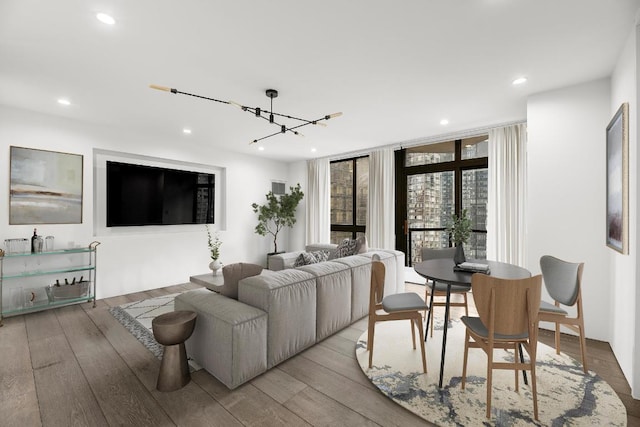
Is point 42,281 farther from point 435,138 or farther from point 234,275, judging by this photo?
point 435,138

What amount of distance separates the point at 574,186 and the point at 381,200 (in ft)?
10.1

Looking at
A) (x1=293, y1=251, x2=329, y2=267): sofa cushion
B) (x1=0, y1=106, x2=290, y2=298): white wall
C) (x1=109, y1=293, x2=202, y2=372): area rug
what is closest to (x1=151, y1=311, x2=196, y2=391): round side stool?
(x1=109, y1=293, x2=202, y2=372): area rug

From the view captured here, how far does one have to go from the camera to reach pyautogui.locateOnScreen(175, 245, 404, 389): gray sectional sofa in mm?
2078

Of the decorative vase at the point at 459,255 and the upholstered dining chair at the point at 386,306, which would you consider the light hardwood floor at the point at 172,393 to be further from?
the decorative vase at the point at 459,255

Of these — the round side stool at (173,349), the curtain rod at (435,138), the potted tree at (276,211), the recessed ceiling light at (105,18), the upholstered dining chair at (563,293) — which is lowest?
the round side stool at (173,349)

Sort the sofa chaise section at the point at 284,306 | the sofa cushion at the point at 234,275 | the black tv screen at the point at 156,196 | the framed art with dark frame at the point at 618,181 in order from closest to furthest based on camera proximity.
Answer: the framed art with dark frame at the point at 618,181
the sofa chaise section at the point at 284,306
the sofa cushion at the point at 234,275
the black tv screen at the point at 156,196

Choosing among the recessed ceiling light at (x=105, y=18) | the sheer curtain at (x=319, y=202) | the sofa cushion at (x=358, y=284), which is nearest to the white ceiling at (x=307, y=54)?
the recessed ceiling light at (x=105, y=18)

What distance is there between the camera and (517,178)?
4082 millimetres

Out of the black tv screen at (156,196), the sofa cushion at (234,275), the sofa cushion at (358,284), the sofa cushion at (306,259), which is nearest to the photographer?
the sofa cushion at (234,275)

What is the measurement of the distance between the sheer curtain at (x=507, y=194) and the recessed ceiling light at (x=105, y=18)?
15.4ft

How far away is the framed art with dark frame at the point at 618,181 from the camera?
2.17 metres

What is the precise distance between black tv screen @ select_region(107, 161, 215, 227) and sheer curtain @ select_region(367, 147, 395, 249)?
3.21 m

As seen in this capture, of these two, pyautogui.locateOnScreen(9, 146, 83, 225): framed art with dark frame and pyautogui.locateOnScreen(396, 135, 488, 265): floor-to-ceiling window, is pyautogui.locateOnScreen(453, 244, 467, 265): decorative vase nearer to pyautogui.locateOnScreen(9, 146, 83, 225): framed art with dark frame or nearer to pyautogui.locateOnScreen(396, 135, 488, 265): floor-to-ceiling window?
pyautogui.locateOnScreen(396, 135, 488, 265): floor-to-ceiling window

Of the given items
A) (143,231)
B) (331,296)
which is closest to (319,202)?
(143,231)
